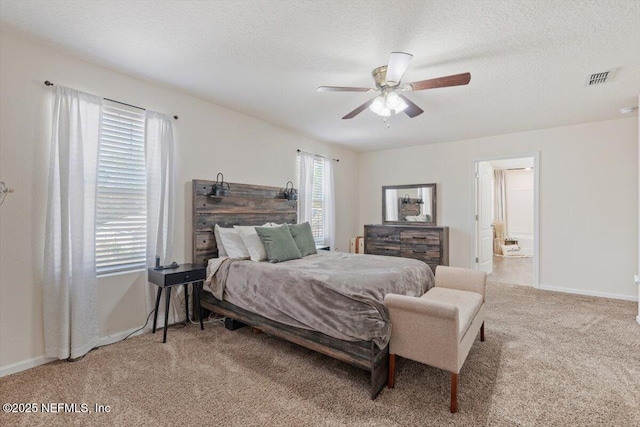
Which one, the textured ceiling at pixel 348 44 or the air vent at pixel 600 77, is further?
the air vent at pixel 600 77

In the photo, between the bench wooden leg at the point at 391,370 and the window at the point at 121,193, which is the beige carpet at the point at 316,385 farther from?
the window at the point at 121,193

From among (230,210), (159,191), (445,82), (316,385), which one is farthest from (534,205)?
(159,191)

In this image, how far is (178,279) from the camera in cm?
281

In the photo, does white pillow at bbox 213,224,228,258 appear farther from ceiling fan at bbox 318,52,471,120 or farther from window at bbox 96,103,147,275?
ceiling fan at bbox 318,52,471,120

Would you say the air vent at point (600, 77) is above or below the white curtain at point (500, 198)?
above

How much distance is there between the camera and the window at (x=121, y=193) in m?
2.71

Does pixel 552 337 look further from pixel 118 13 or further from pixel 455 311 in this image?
pixel 118 13

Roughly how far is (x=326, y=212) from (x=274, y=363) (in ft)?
10.8

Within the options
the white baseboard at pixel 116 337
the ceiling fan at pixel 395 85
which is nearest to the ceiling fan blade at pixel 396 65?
the ceiling fan at pixel 395 85

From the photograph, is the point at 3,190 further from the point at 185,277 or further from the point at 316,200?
the point at 316,200

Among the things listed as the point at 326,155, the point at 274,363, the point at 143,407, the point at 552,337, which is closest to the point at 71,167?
the point at 143,407

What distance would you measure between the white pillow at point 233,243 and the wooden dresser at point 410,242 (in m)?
3.03

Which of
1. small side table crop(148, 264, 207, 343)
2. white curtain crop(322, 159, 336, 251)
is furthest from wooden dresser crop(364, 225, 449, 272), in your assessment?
small side table crop(148, 264, 207, 343)

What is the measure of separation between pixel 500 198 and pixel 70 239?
9.52 meters
